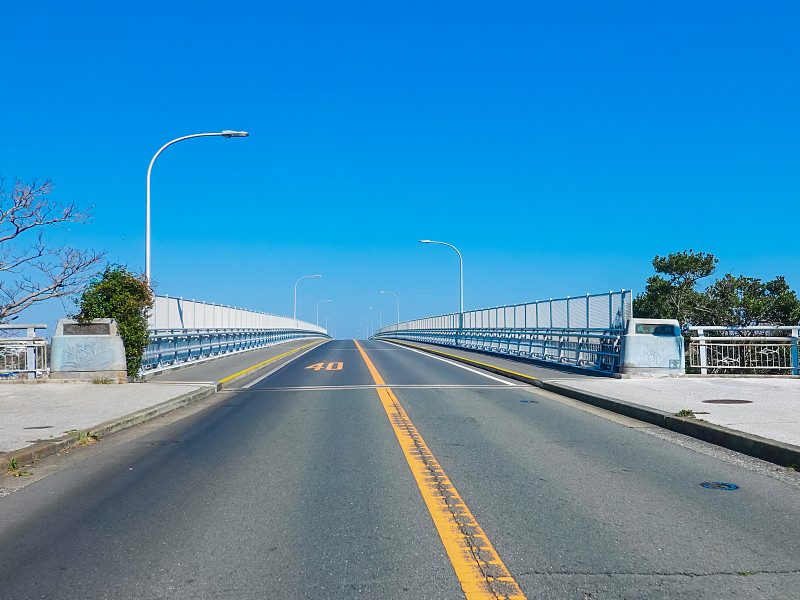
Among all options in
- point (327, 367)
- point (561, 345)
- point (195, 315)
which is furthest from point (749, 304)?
point (195, 315)

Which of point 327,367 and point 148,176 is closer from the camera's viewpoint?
point 148,176

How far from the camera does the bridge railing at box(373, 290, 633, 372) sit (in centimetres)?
1781

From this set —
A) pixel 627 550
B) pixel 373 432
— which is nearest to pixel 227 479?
pixel 373 432

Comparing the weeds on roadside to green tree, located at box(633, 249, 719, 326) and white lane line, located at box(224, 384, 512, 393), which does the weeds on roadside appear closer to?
white lane line, located at box(224, 384, 512, 393)

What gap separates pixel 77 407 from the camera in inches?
449

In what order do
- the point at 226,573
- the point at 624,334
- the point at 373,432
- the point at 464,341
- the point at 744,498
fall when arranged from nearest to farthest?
the point at 226,573, the point at 744,498, the point at 373,432, the point at 624,334, the point at 464,341

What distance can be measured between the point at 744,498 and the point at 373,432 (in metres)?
4.84

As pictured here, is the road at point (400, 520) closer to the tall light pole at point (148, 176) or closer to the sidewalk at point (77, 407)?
the sidewalk at point (77, 407)

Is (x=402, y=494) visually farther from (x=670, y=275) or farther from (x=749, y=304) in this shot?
(x=670, y=275)

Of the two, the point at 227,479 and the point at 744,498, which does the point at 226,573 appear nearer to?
the point at 227,479

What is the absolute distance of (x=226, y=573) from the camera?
4074 millimetres

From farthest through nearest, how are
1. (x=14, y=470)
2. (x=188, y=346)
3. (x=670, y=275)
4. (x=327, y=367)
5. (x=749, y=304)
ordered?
1. (x=670, y=275)
2. (x=749, y=304)
3. (x=327, y=367)
4. (x=188, y=346)
5. (x=14, y=470)

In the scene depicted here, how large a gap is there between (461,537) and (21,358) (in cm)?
1501

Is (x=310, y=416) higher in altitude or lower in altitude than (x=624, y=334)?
lower
